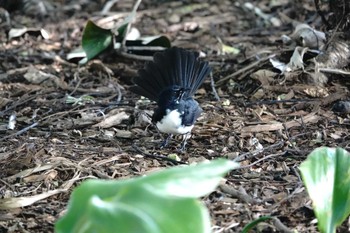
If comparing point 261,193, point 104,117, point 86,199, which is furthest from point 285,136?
point 86,199

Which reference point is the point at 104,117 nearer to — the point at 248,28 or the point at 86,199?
the point at 86,199

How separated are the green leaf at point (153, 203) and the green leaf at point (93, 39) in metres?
3.57

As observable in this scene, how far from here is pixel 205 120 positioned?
468 cm

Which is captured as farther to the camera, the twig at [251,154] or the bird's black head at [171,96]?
the bird's black head at [171,96]

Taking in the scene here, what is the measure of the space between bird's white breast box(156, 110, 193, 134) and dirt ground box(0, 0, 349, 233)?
0.12 m

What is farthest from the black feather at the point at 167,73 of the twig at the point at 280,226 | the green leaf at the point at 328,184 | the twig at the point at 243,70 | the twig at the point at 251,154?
the green leaf at the point at 328,184

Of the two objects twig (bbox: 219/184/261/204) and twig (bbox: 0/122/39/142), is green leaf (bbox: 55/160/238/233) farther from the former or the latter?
twig (bbox: 0/122/39/142)

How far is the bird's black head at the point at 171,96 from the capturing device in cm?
436

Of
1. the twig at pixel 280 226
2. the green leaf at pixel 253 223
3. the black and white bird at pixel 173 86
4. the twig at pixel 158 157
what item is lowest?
the twig at pixel 158 157

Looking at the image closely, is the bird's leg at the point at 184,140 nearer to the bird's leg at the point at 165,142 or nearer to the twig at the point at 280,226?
the bird's leg at the point at 165,142

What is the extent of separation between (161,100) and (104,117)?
53 centimetres

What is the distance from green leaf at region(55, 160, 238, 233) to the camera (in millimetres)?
2213

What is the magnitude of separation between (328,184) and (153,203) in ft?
3.22

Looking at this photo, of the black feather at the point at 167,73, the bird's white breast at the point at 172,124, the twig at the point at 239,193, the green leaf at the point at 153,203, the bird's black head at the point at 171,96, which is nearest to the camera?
the green leaf at the point at 153,203
